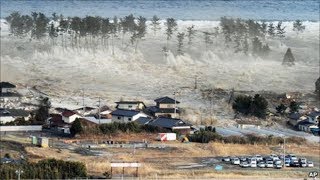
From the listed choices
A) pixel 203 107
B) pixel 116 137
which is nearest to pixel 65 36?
pixel 203 107

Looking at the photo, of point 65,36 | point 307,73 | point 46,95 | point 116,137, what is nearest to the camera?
point 116,137

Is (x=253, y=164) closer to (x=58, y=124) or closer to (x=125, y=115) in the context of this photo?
(x=125, y=115)

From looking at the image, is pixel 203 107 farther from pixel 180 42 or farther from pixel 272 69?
pixel 180 42

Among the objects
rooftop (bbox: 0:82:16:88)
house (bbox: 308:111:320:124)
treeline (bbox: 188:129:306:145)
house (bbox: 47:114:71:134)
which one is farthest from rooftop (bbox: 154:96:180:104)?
rooftop (bbox: 0:82:16:88)

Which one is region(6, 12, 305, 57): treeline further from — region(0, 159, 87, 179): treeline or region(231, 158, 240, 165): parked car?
region(0, 159, 87, 179): treeline

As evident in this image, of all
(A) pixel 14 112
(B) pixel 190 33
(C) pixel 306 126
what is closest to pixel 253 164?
(C) pixel 306 126

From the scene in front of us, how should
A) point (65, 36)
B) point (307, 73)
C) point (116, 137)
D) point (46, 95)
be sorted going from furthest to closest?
1. point (65, 36)
2. point (307, 73)
3. point (46, 95)
4. point (116, 137)

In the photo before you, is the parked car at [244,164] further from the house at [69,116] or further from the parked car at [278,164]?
the house at [69,116]
